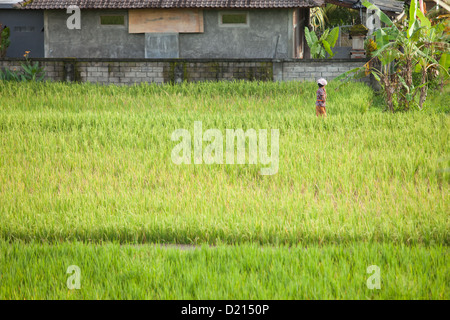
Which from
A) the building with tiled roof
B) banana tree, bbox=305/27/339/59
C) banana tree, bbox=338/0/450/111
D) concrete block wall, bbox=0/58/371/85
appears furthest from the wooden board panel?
banana tree, bbox=338/0/450/111

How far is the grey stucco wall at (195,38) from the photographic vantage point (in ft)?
62.5

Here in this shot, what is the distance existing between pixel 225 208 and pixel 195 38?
13.6 m

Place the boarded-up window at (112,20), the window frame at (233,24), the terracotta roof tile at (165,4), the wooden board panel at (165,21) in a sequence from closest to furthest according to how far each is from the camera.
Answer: the terracotta roof tile at (165,4) → the window frame at (233,24) → the wooden board panel at (165,21) → the boarded-up window at (112,20)

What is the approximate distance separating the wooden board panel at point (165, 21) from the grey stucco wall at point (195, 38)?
0.71 feet

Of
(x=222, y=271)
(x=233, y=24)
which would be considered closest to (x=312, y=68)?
(x=233, y=24)

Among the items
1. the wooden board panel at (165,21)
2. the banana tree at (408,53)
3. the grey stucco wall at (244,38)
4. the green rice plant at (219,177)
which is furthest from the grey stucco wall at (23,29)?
the banana tree at (408,53)

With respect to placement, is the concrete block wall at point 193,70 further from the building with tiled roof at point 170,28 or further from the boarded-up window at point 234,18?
the boarded-up window at point 234,18

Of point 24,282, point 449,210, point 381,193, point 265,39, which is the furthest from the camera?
point 265,39

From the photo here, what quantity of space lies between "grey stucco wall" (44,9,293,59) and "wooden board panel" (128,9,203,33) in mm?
217

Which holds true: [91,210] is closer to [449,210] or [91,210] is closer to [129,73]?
[449,210]

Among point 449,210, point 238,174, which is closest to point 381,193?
point 449,210

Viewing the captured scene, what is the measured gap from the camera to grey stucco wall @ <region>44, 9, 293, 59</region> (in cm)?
1906

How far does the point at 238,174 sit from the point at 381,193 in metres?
2.12

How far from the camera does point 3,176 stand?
8070mm
